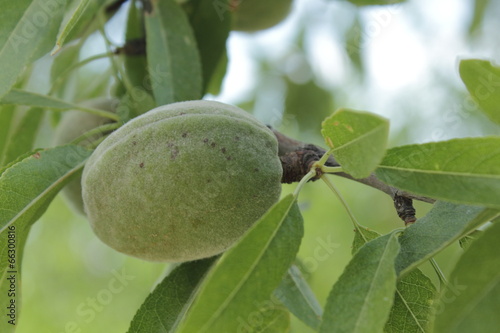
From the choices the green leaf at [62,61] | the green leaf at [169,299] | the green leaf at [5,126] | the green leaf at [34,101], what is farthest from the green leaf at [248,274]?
the green leaf at [62,61]

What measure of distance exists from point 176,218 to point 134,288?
346cm

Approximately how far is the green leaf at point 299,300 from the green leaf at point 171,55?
0.68 m

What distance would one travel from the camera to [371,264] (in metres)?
1.17

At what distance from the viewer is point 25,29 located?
150cm

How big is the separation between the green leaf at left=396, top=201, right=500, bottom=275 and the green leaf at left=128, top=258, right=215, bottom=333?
0.57 m

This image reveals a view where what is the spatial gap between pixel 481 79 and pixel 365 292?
18.4 inches

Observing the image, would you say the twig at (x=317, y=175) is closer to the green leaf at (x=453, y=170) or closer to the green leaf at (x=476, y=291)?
the green leaf at (x=453, y=170)

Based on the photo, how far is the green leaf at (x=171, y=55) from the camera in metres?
1.85

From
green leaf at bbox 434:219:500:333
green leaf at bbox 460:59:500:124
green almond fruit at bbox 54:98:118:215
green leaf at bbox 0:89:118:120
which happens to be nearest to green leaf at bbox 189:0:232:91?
green almond fruit at bbox 54:98:118:215

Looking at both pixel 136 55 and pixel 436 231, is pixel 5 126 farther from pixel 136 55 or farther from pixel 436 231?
pixel 436 231

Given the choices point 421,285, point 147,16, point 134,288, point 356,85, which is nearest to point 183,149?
point 421,285

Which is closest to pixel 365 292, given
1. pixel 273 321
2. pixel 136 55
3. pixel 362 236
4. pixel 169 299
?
pixel 362 236

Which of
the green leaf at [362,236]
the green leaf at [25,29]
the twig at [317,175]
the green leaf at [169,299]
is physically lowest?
the green leaf at [169,299]

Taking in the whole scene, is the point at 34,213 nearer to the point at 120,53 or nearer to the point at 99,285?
the point at 120,53
